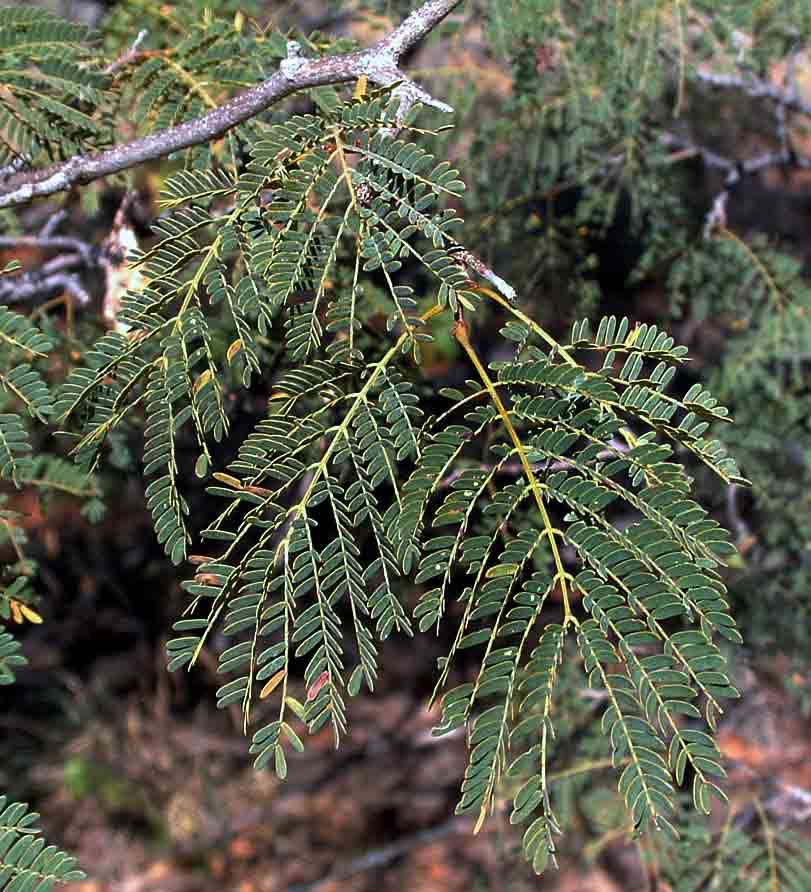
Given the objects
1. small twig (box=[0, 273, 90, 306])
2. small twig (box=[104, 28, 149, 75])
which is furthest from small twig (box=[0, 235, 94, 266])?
small twig (box=[104, 28, 149, 75])

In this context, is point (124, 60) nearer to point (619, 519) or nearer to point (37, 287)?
point (37, 287)

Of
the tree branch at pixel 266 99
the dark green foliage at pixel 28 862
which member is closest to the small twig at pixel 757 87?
the tree branch at pixel 266 99

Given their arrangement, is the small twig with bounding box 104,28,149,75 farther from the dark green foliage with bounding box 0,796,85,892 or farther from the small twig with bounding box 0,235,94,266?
the dark green foliage with bounding box 0,796,85,892

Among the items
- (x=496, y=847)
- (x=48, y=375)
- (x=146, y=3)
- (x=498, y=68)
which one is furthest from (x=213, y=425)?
(x=496, y=847)

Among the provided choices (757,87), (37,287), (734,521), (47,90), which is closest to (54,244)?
(37,287)

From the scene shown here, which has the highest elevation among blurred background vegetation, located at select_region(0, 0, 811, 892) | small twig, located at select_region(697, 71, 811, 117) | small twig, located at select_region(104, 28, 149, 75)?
small twig, located at select_region(697, 71, 811, 117)

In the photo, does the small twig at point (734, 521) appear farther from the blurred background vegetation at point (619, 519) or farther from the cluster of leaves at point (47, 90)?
the cluster of leaves at point (47, 90)
